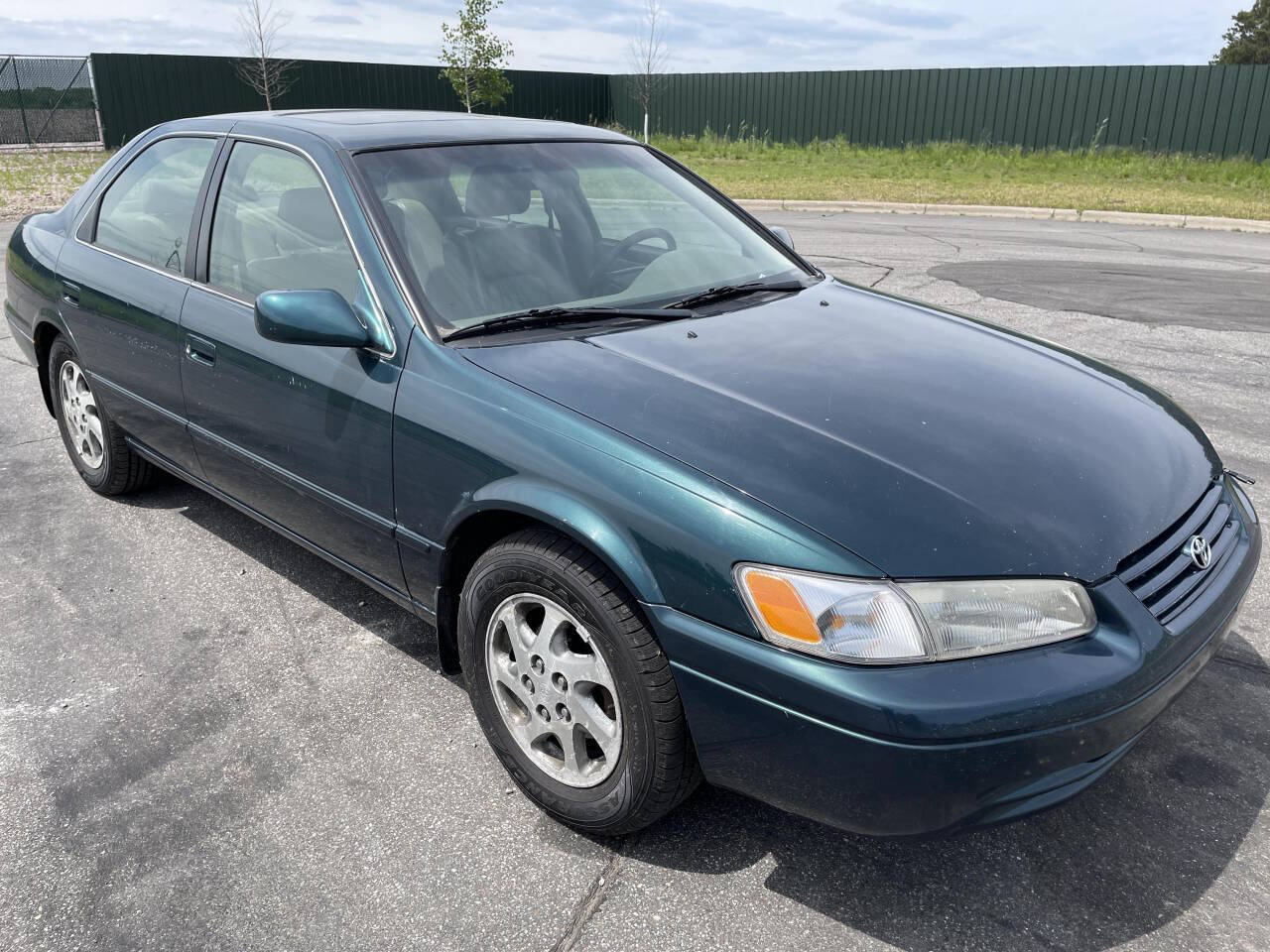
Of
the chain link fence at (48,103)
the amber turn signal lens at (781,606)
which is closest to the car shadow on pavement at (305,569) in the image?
the amber turn signal lens at (781,606)

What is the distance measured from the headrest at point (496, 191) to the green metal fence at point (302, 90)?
20212mm

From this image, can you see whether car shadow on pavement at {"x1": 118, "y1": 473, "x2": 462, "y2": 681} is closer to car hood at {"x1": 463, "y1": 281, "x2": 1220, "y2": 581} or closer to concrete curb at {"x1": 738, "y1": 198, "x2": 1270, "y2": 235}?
car hood at {"x1": 463, "y1": 281, "x2": 1220, "y2": 581}

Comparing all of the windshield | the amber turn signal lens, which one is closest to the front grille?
the amber turn signal lens

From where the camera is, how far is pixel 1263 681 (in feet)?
9.87

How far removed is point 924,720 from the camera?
6.04ft

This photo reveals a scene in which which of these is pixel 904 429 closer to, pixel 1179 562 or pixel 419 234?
pixel 1179 562

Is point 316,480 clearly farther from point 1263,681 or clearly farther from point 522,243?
point 1263,681

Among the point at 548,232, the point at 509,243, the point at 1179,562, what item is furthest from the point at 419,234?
the point at 1179,562

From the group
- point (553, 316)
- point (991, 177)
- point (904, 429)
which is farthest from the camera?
point (991, 177)

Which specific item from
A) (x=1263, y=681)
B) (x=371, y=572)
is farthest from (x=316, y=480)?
(x=1263, y=681)

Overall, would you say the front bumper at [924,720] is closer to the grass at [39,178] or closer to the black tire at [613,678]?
the black tire at [613,678]

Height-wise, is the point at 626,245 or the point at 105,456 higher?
the point at 626,245

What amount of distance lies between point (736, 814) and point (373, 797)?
94 centimetres

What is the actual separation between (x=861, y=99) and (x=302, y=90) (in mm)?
15164
